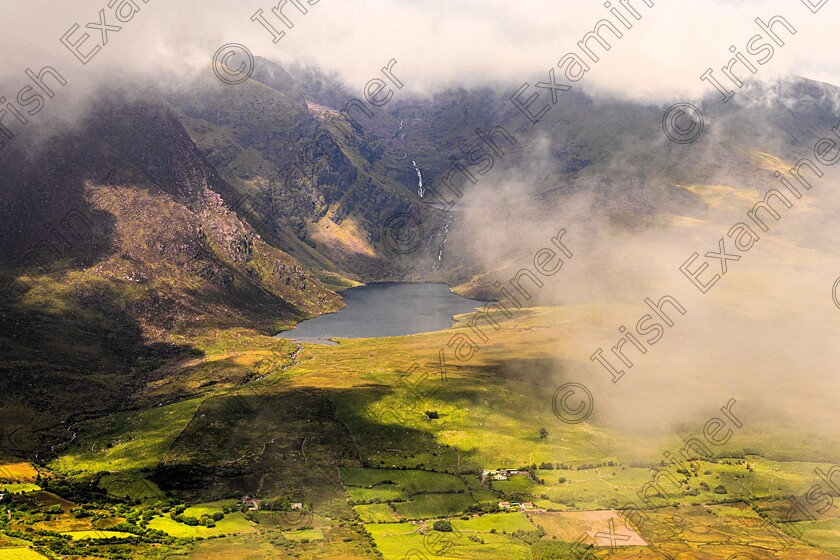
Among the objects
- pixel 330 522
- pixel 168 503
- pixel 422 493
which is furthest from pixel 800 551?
pixel 168 503

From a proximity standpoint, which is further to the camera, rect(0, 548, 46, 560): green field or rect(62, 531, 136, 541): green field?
rect(62, 531, 136, 541): green field

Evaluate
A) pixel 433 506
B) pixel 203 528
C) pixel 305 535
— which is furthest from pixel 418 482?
pixel 203 528

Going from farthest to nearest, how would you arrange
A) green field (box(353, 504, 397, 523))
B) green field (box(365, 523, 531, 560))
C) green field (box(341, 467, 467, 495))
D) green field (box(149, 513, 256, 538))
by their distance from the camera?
green field (box(341, 467, 467, 495)), green field (box(353, 504, 397, 523)), green field (box(149, 513, 256, 538)), green field (box(365, 523, 531, 560))

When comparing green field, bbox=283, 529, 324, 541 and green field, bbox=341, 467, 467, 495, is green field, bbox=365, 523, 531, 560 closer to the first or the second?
green field, bbox=283, 529, 324, 541

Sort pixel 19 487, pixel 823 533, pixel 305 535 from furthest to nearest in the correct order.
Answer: pixel 19 487 → pixel 823 533 → pixel 305 535

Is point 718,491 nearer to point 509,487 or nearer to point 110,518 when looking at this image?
point 509,487

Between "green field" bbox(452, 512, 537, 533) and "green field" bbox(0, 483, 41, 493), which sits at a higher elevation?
"green field" bbox(452, 512, 537, 533)

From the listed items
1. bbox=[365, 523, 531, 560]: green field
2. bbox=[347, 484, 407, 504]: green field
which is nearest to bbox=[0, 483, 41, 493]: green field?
bbox=[347, 484, 407, 504]: green field

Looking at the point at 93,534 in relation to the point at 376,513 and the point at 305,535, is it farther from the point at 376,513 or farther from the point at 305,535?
the point at 376,513

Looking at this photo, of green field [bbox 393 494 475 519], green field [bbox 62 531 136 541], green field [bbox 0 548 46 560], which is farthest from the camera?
green field [bbox 393 494 475 519]

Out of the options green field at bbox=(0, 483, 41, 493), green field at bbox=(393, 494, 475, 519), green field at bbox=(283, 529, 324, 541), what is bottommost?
green field at bbox=(0, 483, 41, 493)

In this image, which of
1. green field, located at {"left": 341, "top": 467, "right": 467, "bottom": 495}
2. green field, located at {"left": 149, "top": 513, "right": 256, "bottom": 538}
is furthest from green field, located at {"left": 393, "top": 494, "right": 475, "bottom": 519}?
green field, located at {"left": 149, "top": 513, "right": 256, "bottom": 538}
